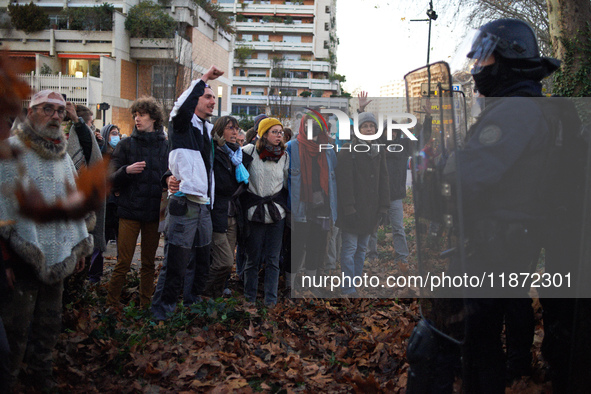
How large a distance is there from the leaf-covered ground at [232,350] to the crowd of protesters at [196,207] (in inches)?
14.2

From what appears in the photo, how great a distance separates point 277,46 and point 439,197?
8804 centimetres

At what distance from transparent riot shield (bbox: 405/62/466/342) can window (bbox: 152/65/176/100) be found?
132ft

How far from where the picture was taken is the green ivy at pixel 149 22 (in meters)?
42.6

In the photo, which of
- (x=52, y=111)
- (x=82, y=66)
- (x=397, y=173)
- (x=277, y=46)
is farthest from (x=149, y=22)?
(x=277, y=46)

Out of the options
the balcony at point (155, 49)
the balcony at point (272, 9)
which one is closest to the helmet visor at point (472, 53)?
the balcony at point (155, 49)

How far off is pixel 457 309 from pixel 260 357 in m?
2.35

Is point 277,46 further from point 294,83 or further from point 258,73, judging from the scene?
point 294,83

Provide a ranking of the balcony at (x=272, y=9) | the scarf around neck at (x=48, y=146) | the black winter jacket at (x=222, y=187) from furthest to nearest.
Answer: the balcony at (x=272, y=9) → the black winter jacket at (x=222, y=187) → the scarf around neck at (x=48, y=146)

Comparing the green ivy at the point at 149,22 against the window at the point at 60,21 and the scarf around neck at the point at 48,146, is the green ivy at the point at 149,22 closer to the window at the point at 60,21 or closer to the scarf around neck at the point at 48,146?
the window at the point at 60,21

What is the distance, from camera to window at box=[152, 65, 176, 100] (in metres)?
41.9

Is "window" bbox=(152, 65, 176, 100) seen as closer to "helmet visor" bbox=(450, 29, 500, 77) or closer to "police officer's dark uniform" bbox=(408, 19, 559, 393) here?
"helmet visor" bbox=(450, 29, 500, 77)

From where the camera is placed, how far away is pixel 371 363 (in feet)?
14.7

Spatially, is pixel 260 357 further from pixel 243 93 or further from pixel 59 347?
pixel 243 93

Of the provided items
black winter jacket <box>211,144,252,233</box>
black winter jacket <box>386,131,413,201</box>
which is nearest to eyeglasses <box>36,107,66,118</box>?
black winter jacket <box>211,144,252,233</box>
